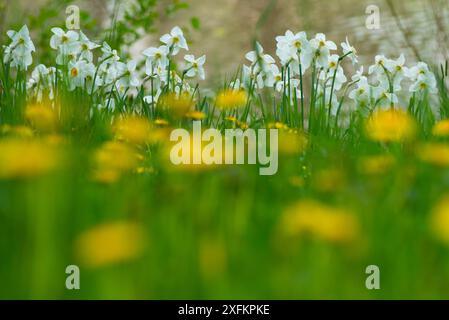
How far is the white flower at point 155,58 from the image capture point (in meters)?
2.84

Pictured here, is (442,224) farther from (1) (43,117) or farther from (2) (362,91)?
(2) (362,91)

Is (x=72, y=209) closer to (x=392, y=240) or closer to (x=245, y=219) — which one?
(x=245, y=219)

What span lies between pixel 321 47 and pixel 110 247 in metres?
1.88

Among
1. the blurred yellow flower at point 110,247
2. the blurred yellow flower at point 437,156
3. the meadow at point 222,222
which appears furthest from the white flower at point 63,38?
the blurred yellow flower at point 110,247

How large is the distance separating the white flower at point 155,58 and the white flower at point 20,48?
16.1 inches

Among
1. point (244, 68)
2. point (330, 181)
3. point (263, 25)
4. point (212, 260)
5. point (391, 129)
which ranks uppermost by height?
point (263, 25)

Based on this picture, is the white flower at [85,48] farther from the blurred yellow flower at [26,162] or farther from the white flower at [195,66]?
the blurred yellow flower at [26,162]

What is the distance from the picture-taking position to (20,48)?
8.93 feet

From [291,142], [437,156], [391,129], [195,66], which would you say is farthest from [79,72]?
[437,156]

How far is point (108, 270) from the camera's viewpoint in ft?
3.49

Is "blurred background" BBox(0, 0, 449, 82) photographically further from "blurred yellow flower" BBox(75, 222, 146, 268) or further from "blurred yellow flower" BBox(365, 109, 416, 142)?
"blurred yellow flower" BBox(75, 222, 146, 268)

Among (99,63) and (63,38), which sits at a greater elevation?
(63,38)
